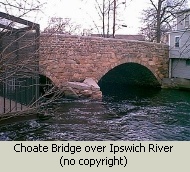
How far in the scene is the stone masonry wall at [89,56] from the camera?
12766 mm

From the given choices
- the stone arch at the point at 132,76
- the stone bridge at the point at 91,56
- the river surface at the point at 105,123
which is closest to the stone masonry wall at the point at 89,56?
the stone bridge at the point at 91,56

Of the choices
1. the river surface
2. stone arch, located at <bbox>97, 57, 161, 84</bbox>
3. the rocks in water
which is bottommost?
the river surface

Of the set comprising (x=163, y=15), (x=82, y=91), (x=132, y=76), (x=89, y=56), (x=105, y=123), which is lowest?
(x=105, y=123)

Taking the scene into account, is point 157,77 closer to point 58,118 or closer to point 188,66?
point 188,66

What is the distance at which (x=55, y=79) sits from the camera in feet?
42.4

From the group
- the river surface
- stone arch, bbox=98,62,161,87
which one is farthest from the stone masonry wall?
the river surface

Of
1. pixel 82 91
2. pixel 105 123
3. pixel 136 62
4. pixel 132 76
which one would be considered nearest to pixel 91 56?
pixel 82 91

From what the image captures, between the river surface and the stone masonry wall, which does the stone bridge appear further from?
the river surface

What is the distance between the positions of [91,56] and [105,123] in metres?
6.36

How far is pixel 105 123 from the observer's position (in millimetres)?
8234

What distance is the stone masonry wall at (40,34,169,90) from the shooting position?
1277 cm

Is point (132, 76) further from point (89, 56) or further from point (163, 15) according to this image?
point (89, 56)

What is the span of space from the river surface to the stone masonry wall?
187cm
